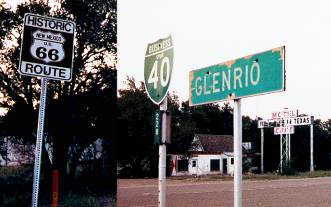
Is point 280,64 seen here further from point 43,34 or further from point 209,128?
point 209,128

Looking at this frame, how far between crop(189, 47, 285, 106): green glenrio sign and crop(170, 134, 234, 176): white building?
4378cm

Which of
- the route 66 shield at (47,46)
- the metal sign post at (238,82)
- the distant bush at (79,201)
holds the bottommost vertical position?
the distant bush at (79,201)

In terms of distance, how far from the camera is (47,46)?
504 centimetres

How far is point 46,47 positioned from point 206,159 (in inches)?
2072

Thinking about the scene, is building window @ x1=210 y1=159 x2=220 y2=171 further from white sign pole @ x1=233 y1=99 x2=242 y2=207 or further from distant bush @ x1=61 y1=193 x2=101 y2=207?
white sign pole @ x1=233 y1=99 x2=242 y2=207

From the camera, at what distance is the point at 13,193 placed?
10195 mm

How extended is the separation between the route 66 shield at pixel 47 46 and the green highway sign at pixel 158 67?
139cm

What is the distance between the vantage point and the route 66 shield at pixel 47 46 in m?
4.97

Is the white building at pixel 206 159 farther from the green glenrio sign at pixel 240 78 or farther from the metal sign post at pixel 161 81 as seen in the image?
the green glenrio sign at pixel 240 78

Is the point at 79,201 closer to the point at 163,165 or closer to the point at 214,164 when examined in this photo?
the point at 163,165

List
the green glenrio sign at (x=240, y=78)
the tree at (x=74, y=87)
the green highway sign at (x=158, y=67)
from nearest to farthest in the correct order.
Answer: the green glenrio sign at (x=240, y=78)
the green highway sign at (x=158, y=67)
the tree at (x=74, y=87)

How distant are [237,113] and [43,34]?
7.45ft

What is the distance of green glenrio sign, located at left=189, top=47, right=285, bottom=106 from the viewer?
4914 millimetres

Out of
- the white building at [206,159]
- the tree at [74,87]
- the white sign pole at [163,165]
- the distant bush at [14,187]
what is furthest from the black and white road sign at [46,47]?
the white building at [206,159]
